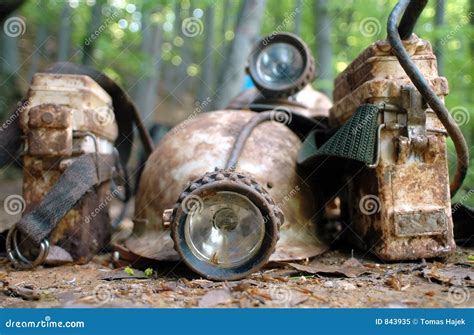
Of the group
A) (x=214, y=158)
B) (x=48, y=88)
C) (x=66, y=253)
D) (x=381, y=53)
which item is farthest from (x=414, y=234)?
(x=48, y=88)

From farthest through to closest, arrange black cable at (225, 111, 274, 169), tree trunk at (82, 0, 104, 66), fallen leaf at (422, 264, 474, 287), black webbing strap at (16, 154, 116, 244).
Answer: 1. tree trunk at (82, 0, 104, 66)
2. black cable at (225, 111, 274, 169)
3. black webbing strap at (16, 154, 116, 244)
4. fallen leaf at (422, 264, 474, 287)

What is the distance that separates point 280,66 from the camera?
13.1 ft

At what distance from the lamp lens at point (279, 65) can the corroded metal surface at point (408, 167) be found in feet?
3.87

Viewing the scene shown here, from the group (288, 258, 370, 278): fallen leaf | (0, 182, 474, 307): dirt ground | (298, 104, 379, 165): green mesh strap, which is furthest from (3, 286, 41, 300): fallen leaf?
(298, 104, 379, 165): green mesh strap

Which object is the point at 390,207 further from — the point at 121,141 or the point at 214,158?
the point at 121,141

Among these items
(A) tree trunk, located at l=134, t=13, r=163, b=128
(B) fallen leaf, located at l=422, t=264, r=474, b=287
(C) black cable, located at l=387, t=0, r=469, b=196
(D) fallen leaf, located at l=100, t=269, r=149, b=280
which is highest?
(A) tree trunk, located at l=134, t=13, r=163, b=128

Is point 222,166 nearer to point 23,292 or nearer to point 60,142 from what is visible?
point 60,142

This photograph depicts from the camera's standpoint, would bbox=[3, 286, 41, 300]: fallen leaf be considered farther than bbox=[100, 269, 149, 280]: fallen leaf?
No

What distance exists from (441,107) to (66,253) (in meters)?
2.45

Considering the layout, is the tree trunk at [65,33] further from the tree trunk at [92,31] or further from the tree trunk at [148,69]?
the tree trunk at [92,31]

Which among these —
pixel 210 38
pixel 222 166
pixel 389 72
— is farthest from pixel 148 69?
pixel 389 72

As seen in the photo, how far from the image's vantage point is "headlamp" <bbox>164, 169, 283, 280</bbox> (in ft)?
7.75

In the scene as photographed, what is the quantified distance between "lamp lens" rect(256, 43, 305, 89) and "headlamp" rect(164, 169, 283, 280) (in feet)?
5.76

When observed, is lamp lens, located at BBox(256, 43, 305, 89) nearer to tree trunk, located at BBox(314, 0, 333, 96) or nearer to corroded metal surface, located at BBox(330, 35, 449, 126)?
corroded metal surface, located at BBox(330, 35, 449, 126)
